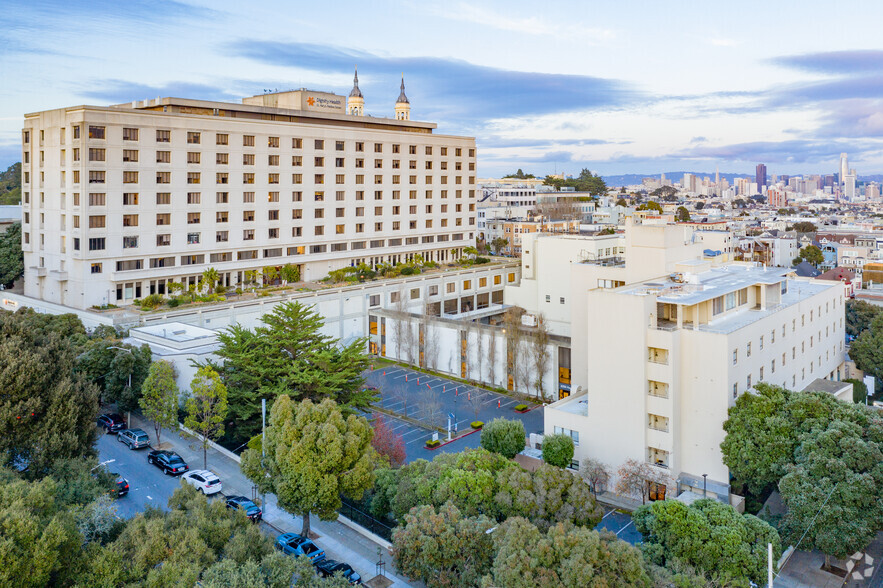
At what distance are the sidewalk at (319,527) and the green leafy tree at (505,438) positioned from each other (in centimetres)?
873

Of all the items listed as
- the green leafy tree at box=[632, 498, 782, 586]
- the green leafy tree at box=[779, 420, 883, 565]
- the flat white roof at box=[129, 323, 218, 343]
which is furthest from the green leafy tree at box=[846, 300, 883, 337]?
the flat white roof at box=[129, 323, 218, 343]

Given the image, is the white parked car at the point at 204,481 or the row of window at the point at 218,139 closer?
the white parked car at the point at 204,481

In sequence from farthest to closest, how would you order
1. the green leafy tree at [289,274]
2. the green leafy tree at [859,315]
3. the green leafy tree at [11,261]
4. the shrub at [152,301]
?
the green leafy tree at [289,274], the green leafy tree at [11,261], the green leafy tree at [859,315], the shrub at [152,301]

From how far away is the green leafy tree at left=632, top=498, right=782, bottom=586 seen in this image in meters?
23.0

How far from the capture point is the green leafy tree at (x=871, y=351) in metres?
48.1

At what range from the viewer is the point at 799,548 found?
90.3 ft

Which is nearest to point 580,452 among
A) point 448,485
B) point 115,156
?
point 448,485

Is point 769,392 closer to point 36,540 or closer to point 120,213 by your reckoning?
point 36,540

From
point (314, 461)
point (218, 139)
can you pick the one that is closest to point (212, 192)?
point (218, 139)

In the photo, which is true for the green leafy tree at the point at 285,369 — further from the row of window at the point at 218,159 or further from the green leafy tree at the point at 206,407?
the row of window at the point at 218,159

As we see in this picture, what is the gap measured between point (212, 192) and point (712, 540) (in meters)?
51.5

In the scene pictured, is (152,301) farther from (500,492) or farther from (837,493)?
(837,493)

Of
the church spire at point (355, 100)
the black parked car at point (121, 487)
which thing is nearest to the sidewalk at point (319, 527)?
the black parked car at point (121, 487)

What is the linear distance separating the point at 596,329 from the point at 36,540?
83.6 feet
